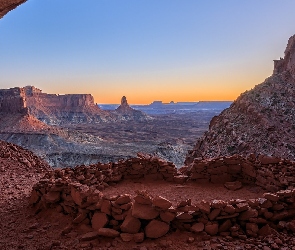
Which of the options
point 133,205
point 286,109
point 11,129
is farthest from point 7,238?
point 11,129

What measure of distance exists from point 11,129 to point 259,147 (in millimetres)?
57424

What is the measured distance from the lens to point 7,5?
5.36 meters

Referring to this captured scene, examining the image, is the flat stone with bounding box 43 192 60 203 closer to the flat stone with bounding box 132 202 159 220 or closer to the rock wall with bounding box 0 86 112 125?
the flat stone with bounding box 132 202 159 220

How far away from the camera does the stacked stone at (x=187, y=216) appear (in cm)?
515

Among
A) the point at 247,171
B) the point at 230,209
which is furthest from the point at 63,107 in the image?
the point at 230,209

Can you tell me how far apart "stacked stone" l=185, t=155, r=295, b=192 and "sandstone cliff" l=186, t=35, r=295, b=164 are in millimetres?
9359

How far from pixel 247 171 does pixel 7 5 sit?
8.00m

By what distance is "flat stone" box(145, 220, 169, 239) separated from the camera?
16.8 ft

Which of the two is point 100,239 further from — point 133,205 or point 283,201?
point 283,201

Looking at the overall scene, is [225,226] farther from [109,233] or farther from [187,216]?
[109,233]

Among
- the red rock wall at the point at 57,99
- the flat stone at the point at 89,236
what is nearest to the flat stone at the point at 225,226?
the flat stone at the point at 89,236

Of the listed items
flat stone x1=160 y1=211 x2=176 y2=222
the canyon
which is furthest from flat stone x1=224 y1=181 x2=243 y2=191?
the canyon

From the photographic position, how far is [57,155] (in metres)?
45.7

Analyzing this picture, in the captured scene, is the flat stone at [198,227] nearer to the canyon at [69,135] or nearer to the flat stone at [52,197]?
the flat stone at [52,197]
